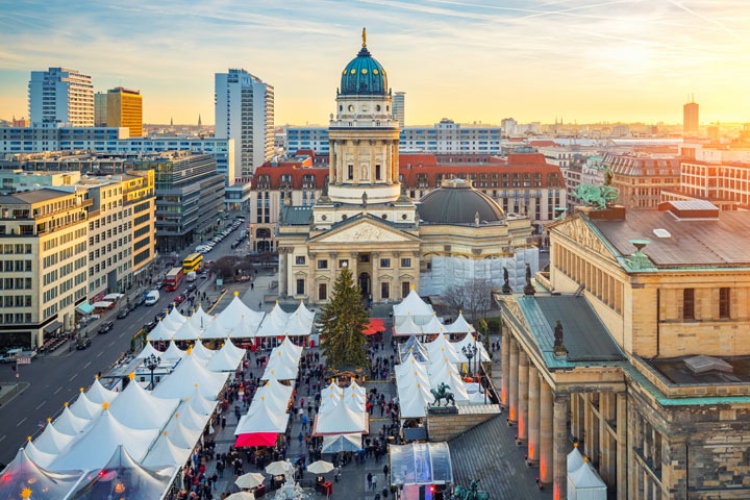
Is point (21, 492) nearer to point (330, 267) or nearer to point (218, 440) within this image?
point (218, 440)

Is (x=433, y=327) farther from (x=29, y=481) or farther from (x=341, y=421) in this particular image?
(x=29, y=481)

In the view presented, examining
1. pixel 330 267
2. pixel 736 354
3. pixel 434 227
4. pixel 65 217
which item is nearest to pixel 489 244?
pixel 434 227

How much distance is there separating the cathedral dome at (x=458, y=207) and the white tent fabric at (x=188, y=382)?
5813 centimetres

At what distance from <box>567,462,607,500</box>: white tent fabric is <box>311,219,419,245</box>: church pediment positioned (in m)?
74.4

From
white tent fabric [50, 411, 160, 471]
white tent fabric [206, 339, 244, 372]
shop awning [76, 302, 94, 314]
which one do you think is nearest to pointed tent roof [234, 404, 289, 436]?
white tent fabric [50, 411, 160, 471]

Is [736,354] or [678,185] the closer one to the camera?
[736,354]

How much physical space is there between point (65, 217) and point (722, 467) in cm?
9160

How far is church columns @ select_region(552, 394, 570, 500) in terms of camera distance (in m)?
47.5

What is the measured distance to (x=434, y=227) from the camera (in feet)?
407

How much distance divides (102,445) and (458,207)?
78132mm

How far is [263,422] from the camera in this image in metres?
64.6

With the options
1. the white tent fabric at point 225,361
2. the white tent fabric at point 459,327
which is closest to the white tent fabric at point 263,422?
the white tent fabric at point 225,361

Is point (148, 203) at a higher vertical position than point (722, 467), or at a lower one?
higher

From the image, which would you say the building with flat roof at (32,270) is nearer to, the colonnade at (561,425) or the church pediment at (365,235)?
the church pediment at (365,235)
